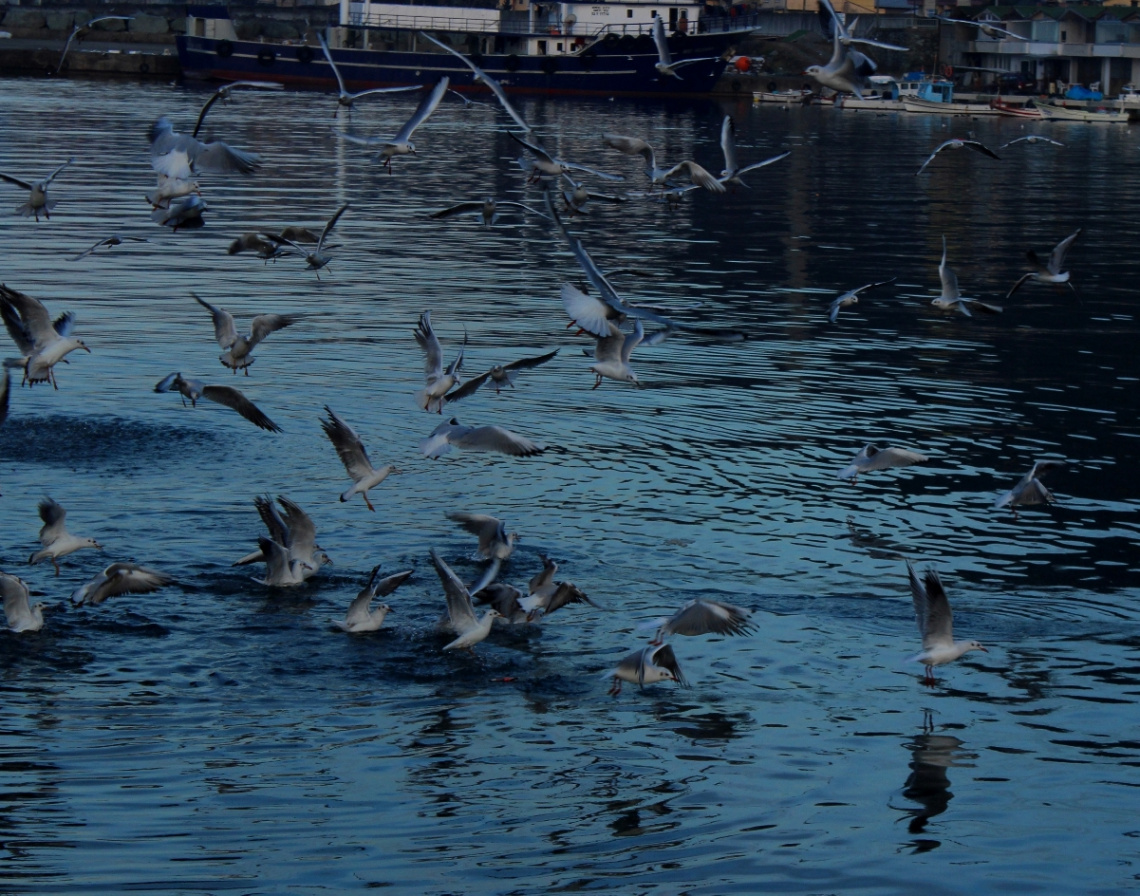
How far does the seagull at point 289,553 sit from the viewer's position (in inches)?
515

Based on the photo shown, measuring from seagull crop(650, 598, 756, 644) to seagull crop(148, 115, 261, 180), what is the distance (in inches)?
288

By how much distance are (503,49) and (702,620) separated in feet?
325

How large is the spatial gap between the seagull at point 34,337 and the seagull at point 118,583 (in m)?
2.82

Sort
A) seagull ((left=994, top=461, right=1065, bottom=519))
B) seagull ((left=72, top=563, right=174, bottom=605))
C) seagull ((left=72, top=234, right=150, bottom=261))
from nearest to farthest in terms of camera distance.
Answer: seagull ((left=72, top=563, right=174, bottom=605))
seagull ((left=994, top=461, right=1065, bottom=519))
seagull ((left=72, top=234, right=150, bottom=261))

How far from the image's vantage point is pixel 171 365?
2095 cm

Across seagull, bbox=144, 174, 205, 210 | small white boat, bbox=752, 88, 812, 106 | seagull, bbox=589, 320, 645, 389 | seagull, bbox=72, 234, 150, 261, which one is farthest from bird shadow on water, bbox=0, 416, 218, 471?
small white boat, bbox=752, 88, 812, 106

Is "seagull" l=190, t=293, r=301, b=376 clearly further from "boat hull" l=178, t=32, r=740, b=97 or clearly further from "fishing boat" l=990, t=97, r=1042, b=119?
"fishing boat" l=990, t=97, r=1042, b=119

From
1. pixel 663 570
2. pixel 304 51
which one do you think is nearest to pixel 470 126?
pixel 304 51

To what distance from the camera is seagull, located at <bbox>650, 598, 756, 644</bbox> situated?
36.8ft

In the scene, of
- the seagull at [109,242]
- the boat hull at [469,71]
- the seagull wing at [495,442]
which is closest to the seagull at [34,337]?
the seagull at [109,242]

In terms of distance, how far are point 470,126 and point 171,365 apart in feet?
178

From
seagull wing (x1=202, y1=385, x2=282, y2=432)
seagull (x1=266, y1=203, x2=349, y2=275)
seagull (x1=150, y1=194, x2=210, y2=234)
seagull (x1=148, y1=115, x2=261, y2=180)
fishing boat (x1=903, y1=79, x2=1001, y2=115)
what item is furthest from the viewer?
fishing boat (x1=903, y1=79, x2=1001, y2=115)

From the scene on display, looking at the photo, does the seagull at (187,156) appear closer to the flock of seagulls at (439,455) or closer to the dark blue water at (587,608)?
the flock of seagulls at (439,455)

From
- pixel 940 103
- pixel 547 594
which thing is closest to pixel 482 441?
pixel 547 594
